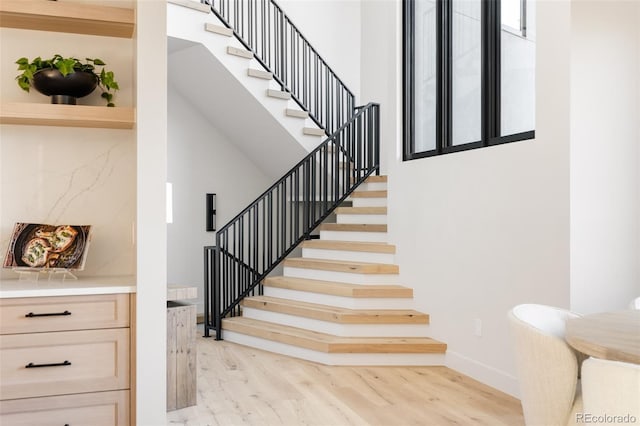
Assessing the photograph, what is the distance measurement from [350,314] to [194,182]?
312 centimetres

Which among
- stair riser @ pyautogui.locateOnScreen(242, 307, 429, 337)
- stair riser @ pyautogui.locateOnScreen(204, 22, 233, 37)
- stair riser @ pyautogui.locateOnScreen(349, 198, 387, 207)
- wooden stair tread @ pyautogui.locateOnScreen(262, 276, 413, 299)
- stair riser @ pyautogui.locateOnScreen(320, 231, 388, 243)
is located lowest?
stair riser @ pyautogui.locateOnScreen(242, 307, 429, 337)

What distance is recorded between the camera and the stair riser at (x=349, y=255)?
5498mm

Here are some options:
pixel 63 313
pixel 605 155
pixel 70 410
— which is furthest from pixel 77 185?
pixel 605 155

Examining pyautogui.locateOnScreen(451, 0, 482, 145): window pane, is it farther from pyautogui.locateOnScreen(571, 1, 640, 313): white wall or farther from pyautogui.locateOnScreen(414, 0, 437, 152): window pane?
pyautogui.locateOnScreen(571, 1, 640, 313): white wall

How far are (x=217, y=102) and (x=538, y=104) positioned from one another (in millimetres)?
4051

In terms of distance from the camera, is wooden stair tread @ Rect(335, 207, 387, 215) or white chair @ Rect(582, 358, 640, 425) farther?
wooden stair tread @ Rect(335, 207, 387, 215)


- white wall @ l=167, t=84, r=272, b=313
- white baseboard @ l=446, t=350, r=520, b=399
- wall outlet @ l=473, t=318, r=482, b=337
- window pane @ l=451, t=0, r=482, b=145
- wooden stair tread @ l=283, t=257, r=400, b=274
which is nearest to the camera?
white baseboard @ l=446, t=350, r=520, b=399

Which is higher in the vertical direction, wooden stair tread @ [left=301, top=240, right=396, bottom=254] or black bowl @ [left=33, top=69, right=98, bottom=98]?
black bowl @ [left=33, top=69, right=98, bottom=98]

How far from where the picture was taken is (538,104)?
3.62 m

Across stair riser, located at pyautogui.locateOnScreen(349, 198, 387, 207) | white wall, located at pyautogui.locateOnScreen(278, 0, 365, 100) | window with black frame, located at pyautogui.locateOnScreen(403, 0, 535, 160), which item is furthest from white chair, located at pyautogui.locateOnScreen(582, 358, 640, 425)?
white wall, located at pyautogui.locateOnScreen(278, 0, 365, 100)

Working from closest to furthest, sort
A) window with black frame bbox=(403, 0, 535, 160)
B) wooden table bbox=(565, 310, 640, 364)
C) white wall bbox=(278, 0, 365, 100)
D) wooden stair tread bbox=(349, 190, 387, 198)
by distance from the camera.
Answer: wooden table bbox=(565, 310, 640, 364)
window with black frame bbox=(403, 0, 535, 160)
wooden stair tread bbox=(349, 190, 387, 198)
white wall bbox=(278, 0, 365, 100)

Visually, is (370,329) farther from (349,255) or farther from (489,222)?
(489,222)

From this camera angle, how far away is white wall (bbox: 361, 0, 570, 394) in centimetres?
347

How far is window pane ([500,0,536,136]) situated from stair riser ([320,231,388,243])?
1.87 m
